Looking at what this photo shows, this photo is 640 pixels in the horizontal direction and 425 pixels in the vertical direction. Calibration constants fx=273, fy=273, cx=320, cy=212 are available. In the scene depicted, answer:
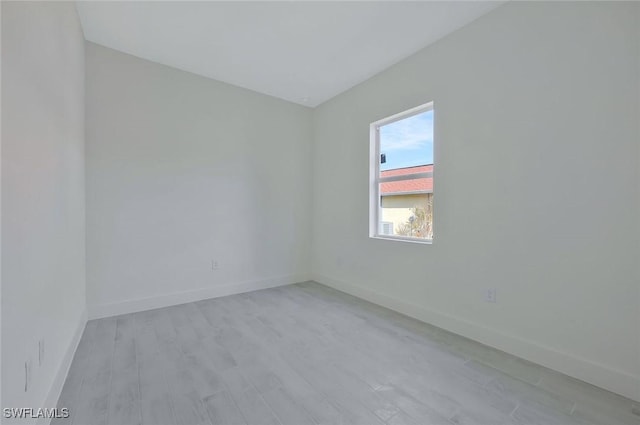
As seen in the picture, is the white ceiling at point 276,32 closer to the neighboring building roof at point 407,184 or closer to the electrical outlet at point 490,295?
the neighboring building roof at point 407,184

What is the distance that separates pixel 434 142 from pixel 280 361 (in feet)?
7.77

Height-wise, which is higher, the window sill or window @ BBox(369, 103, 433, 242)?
window @ BBox(369, 103, 433, 242)

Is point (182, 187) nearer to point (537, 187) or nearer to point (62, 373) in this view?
point (62, 373)

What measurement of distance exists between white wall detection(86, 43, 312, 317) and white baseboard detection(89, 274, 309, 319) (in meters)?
0.01

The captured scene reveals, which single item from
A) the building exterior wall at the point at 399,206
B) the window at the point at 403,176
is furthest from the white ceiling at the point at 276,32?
the building exterior wall at the point at 399,206

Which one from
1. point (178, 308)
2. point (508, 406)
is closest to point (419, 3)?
point (508, 406)

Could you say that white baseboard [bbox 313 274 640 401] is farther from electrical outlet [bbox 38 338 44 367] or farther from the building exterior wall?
electrical outlet [bbox 38 338 44 367]

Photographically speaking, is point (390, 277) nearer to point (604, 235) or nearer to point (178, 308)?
point (604, 235)

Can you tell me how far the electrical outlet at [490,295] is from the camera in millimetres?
2242

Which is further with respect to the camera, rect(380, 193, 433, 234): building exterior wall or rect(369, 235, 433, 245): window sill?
rect(380, 193, 433, 234): building exterior wall

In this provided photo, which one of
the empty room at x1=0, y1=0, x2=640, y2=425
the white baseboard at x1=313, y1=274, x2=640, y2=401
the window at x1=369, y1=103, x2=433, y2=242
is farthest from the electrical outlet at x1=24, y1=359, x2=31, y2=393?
the window at x1=369, y1=103, x2=433, y2=242

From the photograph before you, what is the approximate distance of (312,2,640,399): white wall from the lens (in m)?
1.68

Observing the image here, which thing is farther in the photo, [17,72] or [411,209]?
[411,209]

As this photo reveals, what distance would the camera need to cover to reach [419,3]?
7.17ft
